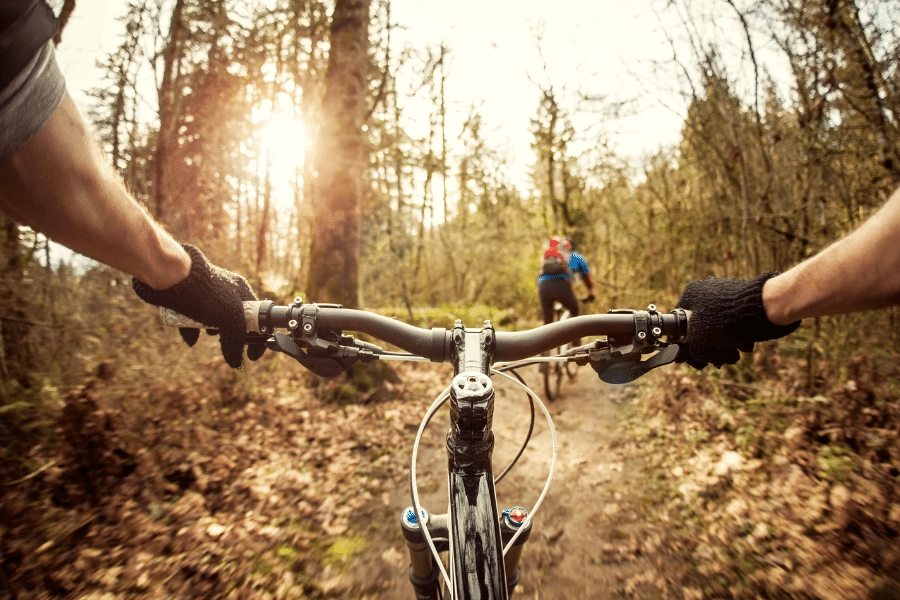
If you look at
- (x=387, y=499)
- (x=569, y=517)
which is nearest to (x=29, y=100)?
(x=387, y=499)

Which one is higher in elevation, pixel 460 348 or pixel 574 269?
pixel 574 269

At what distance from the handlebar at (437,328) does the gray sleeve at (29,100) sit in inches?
30.6

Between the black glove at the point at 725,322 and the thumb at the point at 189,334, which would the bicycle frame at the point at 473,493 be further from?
the thumb at the point at 189,334

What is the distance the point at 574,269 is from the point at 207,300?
23.0 feet

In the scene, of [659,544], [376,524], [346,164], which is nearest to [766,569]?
[659,544]

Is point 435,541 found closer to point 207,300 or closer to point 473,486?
point 473,486

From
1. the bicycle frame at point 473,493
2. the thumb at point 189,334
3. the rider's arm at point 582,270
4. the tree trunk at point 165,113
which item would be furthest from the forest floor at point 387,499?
the tree trunk at point 165,113

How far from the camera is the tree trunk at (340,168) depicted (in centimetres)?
624

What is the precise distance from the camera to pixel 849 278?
995mm

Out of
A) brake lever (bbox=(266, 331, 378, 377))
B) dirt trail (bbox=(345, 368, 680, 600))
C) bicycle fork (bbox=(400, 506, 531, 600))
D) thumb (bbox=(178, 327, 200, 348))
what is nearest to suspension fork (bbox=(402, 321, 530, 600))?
bicycle fork (bbox=(400, 506, 531, 600))

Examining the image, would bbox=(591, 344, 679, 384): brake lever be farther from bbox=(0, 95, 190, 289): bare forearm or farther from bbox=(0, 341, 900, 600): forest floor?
bbox=(0, 341, 900, 600): forest floor

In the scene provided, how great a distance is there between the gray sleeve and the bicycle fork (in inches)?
54.8

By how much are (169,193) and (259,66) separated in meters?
3.89

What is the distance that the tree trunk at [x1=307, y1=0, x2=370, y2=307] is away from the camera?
624 cm
